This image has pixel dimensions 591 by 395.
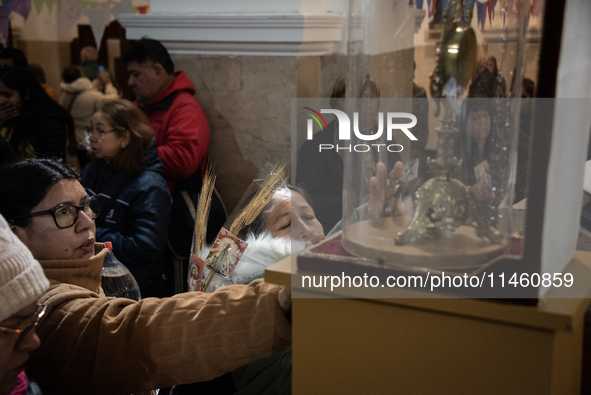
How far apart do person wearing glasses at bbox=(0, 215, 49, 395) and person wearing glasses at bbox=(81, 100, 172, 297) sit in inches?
50.8

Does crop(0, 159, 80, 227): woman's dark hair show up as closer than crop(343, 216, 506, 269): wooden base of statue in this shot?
No

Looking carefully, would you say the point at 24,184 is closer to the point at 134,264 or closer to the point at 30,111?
the point at 134,264

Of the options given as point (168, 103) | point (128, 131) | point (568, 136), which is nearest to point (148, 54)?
point (168, 103)

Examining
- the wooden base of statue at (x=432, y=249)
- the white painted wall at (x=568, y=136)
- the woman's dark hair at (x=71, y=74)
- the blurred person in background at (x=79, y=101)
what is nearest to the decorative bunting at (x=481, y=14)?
the white painted wall at (x=568, y=136)

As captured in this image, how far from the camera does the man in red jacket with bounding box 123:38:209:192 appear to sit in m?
2.89

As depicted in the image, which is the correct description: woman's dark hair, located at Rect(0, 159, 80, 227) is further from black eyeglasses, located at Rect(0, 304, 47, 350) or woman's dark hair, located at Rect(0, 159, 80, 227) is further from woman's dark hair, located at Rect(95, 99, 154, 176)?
woman's dark hair, located at Rect(95, 99, 154, 176)

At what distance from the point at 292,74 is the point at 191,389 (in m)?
1.83

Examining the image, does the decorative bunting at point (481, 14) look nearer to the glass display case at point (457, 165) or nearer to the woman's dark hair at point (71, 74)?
the glass display case at point (457, 165)

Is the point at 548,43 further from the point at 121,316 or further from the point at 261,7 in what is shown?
the point at 261,7

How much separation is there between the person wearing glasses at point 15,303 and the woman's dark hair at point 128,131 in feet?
4.74

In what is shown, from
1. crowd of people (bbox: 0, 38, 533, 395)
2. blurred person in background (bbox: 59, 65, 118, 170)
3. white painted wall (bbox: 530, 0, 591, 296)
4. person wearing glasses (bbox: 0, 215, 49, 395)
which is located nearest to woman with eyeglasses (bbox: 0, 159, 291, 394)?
crowd of people (bbox: 0, 38, 533, 395)

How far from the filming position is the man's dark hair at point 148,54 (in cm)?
295

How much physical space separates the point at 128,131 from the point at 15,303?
1.61m

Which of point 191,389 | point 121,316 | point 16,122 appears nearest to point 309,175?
point 191,389
